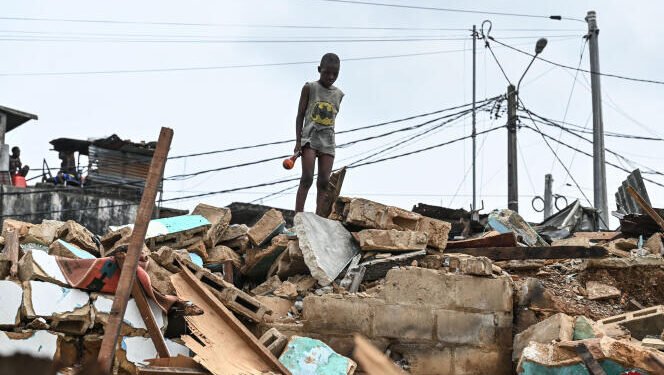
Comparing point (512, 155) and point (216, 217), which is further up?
point (512, 155)

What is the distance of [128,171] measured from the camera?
30.0 meters

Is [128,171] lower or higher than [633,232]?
higher

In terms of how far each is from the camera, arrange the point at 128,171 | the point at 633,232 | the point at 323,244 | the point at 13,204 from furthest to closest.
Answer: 1. the point at 128,171
2. the point at 13,204
3. the point at 633,232
4. the point at 323,244

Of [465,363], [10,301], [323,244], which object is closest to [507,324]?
[465,363]

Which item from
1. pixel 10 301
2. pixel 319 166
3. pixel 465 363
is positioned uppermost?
pixel 319 166

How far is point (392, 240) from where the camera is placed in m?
7.90

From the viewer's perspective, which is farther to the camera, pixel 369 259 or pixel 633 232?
pixel 633 232

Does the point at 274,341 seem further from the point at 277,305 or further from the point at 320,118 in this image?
the point at 320,118

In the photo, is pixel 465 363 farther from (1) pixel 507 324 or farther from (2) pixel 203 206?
(2) pixel 203 206

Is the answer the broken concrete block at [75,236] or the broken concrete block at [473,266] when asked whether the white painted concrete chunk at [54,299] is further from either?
the broken concrete block at [473,266]

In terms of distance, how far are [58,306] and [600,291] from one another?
14.9ft

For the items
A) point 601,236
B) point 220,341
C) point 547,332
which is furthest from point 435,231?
point 601,236

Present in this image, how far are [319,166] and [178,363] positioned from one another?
10.8 feet

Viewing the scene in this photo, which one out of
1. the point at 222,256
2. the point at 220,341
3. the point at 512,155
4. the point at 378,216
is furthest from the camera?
the point at 512,155
